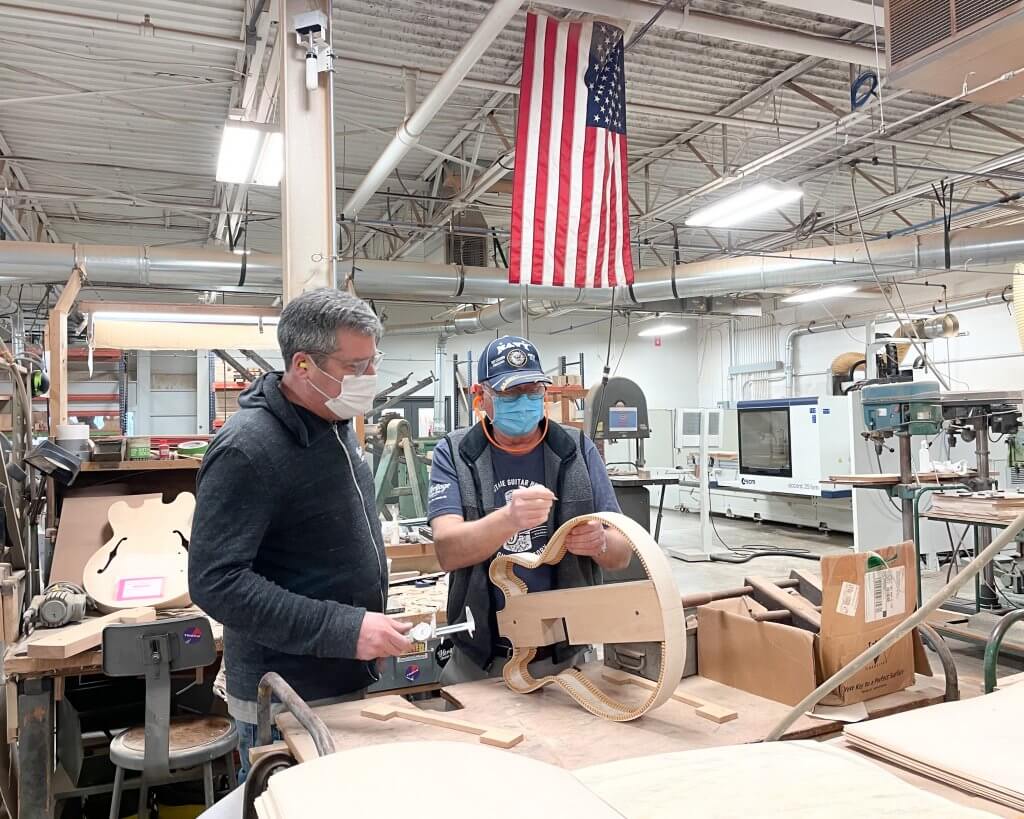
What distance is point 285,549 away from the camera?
1500 mm

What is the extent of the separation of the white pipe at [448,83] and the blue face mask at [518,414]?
249cm

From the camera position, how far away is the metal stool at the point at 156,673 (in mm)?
2352

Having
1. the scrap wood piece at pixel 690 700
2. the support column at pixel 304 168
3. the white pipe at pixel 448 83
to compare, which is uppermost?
the white pipe at pixel 448 83

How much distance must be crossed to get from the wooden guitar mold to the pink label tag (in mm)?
2075

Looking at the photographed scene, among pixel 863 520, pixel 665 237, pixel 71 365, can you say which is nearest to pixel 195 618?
pixel 863 520

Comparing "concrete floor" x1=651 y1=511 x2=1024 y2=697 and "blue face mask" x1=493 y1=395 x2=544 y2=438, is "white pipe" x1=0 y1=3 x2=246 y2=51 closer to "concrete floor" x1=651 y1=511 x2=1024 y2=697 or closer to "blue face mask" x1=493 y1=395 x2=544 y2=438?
"blue face mask" x1=493 y1=395 x2=544 y2=438

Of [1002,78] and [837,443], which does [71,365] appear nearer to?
[837,443]

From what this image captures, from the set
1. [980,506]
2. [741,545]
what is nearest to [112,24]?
[980,506]

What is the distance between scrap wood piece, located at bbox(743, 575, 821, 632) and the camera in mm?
1616

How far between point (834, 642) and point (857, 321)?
35.6ft

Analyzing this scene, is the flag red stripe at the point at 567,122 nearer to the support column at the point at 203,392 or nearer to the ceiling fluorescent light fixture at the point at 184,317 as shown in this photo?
the ceiling fluorescent light fixture at the point at 184,317

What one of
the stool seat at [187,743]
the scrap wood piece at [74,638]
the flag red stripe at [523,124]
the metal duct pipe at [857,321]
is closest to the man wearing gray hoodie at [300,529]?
the stool seat at [187,743]

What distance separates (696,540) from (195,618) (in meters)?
7.46

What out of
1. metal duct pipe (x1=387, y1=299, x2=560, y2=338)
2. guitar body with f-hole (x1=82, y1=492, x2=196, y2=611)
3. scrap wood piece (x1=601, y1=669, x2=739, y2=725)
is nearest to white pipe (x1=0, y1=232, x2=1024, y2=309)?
metal duct pipe (x1=387, y1=299, x2=560, y2=338)
